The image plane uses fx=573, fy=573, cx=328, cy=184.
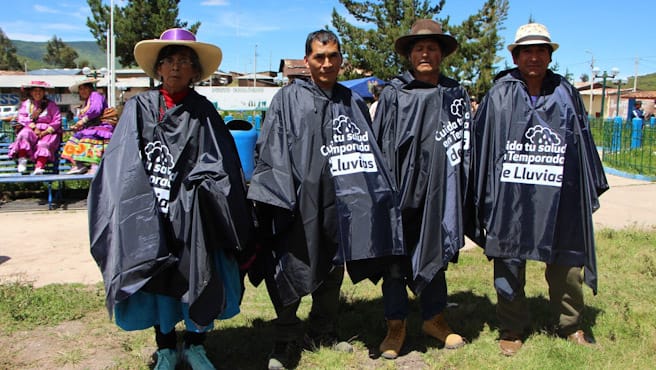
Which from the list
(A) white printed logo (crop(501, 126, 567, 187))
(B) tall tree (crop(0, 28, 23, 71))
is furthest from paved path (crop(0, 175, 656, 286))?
(B) tall tree (crop(0, 28, 23, 71))

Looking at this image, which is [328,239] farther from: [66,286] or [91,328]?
[66,286]

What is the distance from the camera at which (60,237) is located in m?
6.84

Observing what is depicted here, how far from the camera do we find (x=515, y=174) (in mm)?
Answer: 3555

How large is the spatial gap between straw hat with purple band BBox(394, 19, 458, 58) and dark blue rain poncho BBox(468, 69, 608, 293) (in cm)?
46

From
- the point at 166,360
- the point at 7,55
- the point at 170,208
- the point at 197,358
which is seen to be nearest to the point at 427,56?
the point at 170,208

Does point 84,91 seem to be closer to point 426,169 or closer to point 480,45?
point 426,169

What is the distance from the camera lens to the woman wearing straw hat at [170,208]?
9.73 ft

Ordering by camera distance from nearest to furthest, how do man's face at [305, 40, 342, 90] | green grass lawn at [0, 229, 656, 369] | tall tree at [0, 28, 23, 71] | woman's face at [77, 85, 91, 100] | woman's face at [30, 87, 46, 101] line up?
man's face at [305, 40, 342, 90]
green grass lawn at [0, 229, 656, 369]
woman's face at [30, 87, 46, 101]
woman's face at [77, 85, 91, 100]
tall tree at [0, 28, 23, 71]

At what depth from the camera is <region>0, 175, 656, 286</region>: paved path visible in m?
5.50

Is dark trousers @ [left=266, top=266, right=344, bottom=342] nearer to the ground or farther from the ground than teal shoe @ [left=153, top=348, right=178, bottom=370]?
farther from the ground

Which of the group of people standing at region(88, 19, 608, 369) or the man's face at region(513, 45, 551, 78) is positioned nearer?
the group of people standing at region(88, 19, 608, 369)

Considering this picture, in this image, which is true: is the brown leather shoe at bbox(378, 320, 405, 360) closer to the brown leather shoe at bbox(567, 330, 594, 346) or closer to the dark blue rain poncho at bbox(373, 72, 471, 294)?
the dark blue rain poncho at bbox(373, 72, 471, 294)

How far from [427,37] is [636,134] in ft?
39.0

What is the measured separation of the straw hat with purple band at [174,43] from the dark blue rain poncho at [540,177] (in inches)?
69.5
